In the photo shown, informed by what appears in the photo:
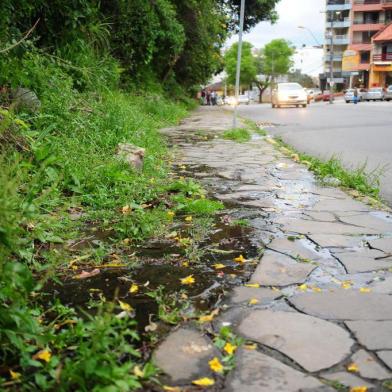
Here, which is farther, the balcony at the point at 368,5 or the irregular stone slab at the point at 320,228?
the balcony at the point at 368,5

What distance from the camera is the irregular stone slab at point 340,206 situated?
4688 mm

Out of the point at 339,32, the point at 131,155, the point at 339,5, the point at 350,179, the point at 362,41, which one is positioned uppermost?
the point at 339,5

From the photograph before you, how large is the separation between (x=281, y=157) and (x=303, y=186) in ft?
7.90

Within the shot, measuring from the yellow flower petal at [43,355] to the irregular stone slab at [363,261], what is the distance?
1.93 metres

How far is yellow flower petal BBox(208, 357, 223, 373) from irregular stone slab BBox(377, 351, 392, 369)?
708mm

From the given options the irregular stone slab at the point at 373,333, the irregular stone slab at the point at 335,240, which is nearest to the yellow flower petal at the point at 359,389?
the irregular stone slab at the point at 373,333

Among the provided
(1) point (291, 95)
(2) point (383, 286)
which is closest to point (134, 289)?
(2) point (383, 286)

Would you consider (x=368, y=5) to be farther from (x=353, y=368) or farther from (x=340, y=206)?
(x=353, y=368)

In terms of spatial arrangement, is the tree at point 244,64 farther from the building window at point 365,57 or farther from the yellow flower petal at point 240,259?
the yellow flower petal at point 240,259

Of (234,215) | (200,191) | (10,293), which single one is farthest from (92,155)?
(10,293)

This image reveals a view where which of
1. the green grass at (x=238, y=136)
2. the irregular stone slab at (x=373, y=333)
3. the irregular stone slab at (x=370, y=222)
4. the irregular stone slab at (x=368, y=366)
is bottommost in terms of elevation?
the irregular stone slab at (x=368, y=366)

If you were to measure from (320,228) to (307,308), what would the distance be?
156 cm

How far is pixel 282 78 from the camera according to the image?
96.9 metres

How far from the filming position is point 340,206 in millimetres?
4801
